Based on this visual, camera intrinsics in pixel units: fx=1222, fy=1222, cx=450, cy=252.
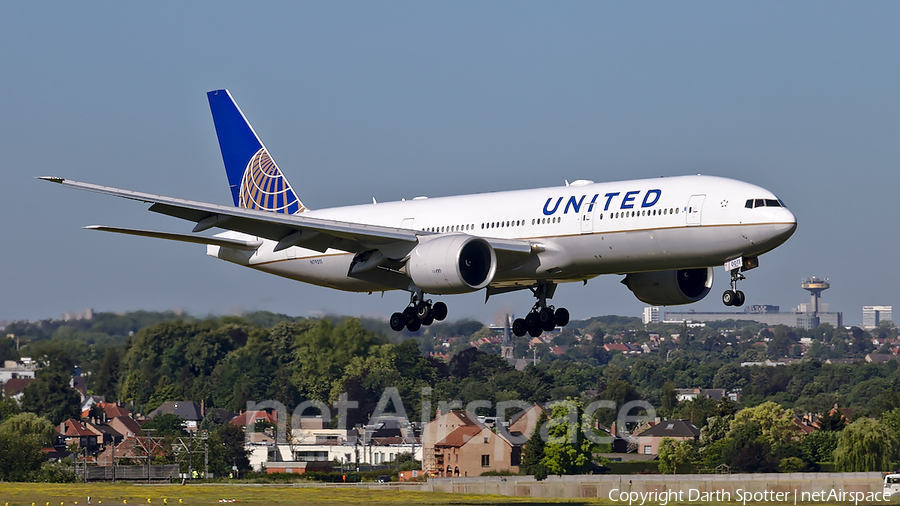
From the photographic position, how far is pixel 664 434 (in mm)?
103625

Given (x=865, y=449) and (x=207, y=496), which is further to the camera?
(x=865, y=449)

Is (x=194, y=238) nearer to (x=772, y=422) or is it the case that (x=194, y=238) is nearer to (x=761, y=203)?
(x=761, y=203)

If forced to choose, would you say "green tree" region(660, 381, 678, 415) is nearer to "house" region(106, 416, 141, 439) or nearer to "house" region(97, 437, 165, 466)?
"house" region(106, 416, 141, 439)

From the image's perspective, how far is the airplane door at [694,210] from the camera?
3466 cm

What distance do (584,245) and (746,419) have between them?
70.8m

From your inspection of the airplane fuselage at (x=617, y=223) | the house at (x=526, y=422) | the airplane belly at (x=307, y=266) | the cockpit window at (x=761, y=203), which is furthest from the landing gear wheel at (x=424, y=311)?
the house at (x=526, y=422)

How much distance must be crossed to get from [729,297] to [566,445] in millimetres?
52224

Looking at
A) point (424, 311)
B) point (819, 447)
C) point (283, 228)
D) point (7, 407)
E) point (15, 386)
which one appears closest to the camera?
point (283, 228)

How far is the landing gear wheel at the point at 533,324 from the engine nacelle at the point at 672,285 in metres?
3.46

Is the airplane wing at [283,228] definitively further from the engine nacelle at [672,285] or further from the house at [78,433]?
the house at [78,433]

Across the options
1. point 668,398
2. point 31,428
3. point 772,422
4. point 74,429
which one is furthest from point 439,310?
point 668,398

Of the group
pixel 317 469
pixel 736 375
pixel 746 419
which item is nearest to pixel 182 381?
pixel 317 469

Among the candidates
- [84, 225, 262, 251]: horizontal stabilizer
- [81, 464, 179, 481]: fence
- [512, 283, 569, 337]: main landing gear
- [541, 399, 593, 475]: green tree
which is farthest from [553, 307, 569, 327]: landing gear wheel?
[541, 399, 593, 475]: green tree

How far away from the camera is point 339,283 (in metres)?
43.7
